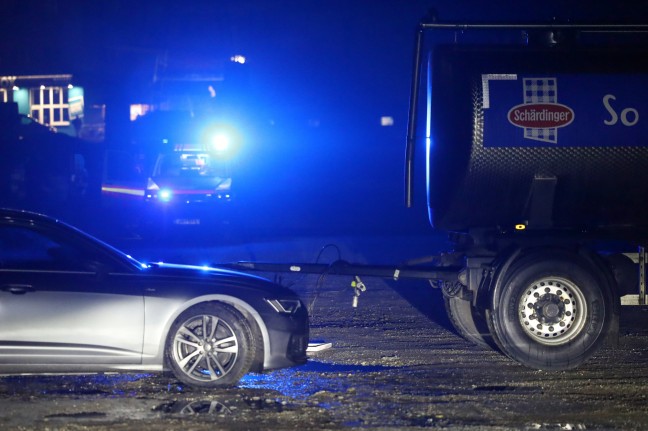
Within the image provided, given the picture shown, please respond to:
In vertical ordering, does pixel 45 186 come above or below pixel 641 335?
above

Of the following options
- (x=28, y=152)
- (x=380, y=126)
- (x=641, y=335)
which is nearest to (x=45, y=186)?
(x=28, y=152)

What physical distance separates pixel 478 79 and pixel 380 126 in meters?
49.7

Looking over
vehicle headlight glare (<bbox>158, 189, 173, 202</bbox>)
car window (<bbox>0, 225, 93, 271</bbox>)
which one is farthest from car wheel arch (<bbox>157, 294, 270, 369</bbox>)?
vehicle headlight glare (<bbox>158, 189, 173, 202</bbox>)

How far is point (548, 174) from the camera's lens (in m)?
8.88

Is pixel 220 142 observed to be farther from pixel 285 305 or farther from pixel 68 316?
pixel 68 316

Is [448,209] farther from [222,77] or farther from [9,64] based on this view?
[9,64]

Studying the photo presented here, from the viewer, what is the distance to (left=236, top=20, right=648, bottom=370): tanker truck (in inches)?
345

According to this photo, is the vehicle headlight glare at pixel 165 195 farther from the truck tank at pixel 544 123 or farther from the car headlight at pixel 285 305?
the car headlight at pixel 285 305

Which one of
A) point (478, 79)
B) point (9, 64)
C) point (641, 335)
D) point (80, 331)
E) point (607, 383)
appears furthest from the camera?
point (9, 64)

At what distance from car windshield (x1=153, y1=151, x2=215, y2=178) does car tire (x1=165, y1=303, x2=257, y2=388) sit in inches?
665

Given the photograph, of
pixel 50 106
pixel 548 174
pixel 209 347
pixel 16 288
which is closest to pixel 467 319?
pixel 548 174

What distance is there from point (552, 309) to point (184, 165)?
16.8 meters

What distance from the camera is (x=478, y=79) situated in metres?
8.81

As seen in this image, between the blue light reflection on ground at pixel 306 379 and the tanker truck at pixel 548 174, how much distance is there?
1400mm
